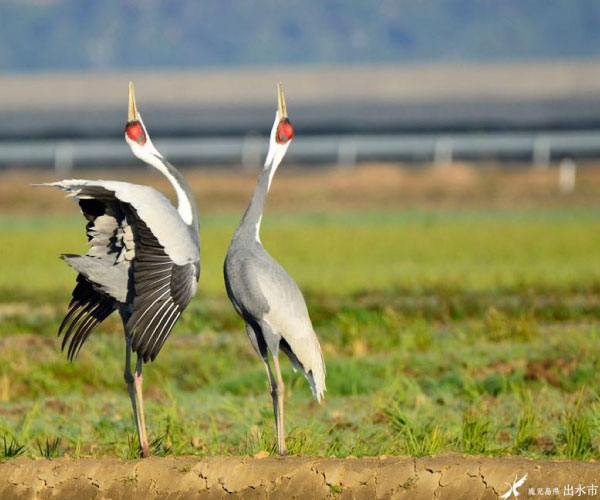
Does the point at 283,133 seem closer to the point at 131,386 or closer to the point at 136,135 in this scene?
the point at 136,135

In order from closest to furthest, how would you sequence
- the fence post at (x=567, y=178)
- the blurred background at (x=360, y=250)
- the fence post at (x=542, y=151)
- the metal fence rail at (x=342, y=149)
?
the blurred background at (x=360, y=250)
the fence post at (x=567, y=178)
the fence post at (x=542, y=151)
the metal fence rail at (x=342, y=149)

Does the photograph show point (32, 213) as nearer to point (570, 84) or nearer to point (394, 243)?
point (394, 243)

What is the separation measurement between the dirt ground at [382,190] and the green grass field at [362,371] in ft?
40.7

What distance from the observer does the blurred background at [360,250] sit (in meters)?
9.38

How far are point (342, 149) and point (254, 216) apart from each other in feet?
109

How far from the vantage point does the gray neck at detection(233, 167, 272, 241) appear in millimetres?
7672

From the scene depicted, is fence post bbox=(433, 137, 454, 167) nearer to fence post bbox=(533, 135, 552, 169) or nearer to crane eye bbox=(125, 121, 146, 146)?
fence post bbox=(533, 135, 552, 169)

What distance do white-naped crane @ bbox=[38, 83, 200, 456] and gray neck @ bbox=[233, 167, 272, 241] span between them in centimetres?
30

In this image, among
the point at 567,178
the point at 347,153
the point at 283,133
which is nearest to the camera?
the point at 283,133

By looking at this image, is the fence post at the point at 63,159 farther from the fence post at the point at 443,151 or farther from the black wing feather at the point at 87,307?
the black wing feather at the point at 87,307

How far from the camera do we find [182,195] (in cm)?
802

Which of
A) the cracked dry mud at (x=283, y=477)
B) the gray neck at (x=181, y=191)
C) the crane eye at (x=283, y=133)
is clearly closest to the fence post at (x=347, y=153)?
the gray neck at (x=181, y=191)

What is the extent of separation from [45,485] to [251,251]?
1590 millimetres

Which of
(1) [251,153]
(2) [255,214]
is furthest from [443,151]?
(2) [255,214]
